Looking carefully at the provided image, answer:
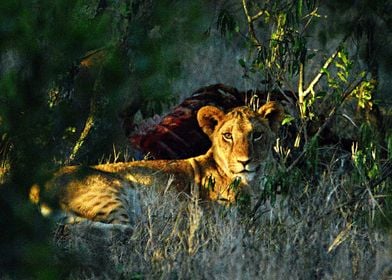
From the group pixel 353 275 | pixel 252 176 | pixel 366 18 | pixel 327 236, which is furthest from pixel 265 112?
pixel 353 275

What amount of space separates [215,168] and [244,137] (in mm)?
401

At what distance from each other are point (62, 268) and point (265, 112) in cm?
466

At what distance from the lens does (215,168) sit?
890 centimetres

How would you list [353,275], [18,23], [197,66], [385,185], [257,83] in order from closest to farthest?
[18,23] → [353,275] → [385,185] → [257,83] → [197,66]

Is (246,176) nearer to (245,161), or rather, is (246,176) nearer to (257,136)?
(245,161)

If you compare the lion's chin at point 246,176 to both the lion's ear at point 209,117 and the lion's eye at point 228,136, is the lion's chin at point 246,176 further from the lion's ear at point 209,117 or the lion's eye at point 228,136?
the lion's ear at point 209,117

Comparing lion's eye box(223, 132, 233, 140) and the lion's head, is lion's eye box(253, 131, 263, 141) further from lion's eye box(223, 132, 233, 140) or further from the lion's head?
lion's eye box(223, 132, 233, 140)

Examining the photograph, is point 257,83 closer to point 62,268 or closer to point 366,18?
point 366,18

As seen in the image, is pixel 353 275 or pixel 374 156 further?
pixel 374 156

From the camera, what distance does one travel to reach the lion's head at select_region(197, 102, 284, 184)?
28.2 ft

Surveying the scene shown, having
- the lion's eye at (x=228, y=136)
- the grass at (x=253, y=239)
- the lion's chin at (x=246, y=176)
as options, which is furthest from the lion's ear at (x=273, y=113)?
the grass at (x=253, y=239)

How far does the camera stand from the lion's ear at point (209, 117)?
8.89 m

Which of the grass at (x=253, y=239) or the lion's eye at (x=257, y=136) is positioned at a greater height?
the lion's eye at (x=257, y=136)

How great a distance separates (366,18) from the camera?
8047 millimetres
